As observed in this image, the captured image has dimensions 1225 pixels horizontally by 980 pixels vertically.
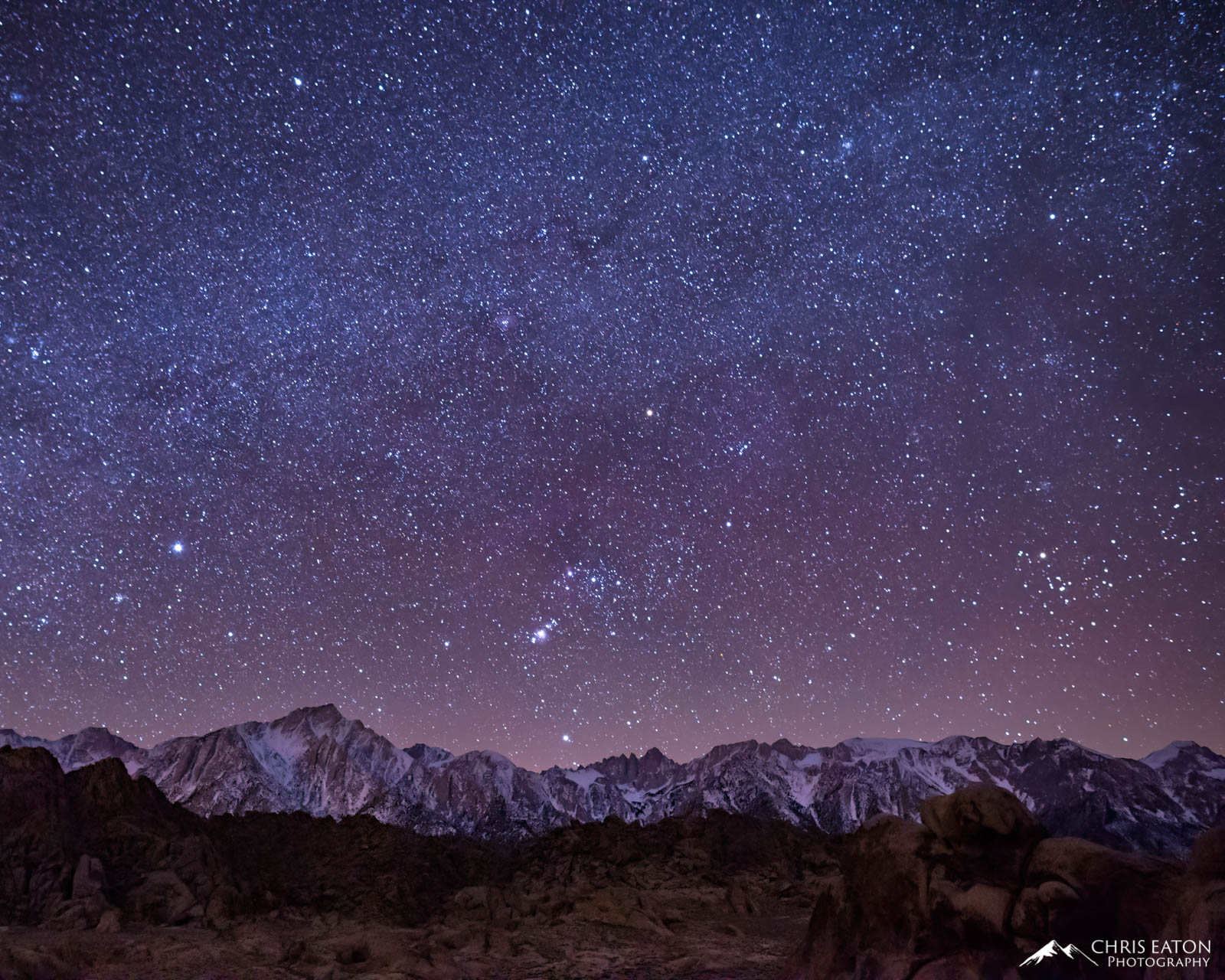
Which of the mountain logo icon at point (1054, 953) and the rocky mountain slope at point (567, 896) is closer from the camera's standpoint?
the mountain logo icon at point (1054, 953)

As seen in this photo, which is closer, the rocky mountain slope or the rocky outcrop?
the rocky outcrop

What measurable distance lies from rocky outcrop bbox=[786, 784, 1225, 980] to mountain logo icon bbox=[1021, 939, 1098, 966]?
1.3 inches

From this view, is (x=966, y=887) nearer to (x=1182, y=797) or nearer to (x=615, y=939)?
(x=615, y=939)

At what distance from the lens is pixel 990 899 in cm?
1253

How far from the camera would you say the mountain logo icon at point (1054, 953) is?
36.7 feet

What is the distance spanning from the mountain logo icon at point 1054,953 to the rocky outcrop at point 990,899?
0.03 meters

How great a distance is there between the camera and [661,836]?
52812 mm

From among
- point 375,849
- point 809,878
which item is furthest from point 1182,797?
point 375,849

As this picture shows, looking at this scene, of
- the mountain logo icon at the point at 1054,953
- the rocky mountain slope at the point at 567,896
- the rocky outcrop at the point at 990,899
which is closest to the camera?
the rocky outcrop at the point at 990,899

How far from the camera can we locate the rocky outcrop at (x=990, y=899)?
Result: 1079 cm

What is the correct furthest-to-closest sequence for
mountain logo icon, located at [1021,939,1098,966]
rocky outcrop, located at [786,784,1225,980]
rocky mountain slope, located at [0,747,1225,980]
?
rocky mountain slope, located at [0,747,1225,980] < mountain logo icon, located at [1021,939,1098,966] < rocky outcrop, located at [786,784,1225,980]

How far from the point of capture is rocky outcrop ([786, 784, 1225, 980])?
35.4ft

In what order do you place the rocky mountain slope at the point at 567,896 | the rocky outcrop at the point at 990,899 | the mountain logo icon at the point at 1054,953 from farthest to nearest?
the rocky mountain slope at the point at 567,896
the mountain logo icon at the point at 1054,953
the rocky outcrop at the point at 990,899

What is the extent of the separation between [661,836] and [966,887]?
145ft
